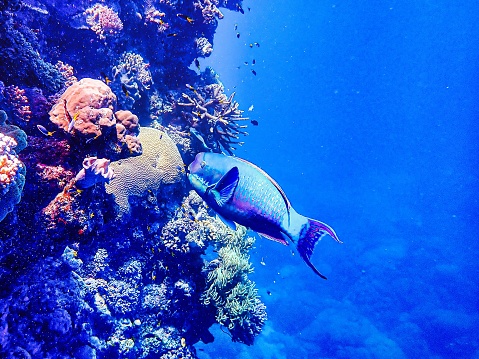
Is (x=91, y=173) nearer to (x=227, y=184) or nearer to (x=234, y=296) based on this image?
(x=227, y=184)

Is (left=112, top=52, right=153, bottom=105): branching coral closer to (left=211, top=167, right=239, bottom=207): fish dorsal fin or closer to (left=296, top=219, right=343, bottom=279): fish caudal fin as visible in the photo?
(left=211, top=167, right=239, bottom=207): fish dorsal fin

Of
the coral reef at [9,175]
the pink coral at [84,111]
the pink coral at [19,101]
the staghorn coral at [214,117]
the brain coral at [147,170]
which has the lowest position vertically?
the coral reef at [9,175]

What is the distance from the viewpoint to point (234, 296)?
5.83 m

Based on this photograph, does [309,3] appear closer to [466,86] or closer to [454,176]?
[466,86]

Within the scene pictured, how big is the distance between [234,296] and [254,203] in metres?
4.21

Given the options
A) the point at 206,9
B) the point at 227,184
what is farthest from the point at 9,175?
the point at 206,9

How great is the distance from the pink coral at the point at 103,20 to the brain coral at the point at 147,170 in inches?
80.2

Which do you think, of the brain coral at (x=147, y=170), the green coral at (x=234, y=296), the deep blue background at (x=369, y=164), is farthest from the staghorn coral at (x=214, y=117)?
the deep blue background at (x=369, y=164)

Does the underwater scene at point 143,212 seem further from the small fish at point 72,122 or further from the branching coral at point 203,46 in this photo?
the branching coral at point 203,46

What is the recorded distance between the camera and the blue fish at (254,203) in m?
2.13

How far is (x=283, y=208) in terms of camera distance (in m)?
2.22

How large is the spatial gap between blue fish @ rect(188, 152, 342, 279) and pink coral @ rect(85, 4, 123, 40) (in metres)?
4.63

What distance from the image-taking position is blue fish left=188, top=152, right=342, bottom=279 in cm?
213

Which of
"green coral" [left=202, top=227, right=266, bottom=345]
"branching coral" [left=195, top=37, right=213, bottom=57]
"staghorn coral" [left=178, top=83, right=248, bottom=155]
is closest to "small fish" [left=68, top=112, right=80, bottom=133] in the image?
"staghorn coral" [left=178, top=83, right=248, bottom=155]
